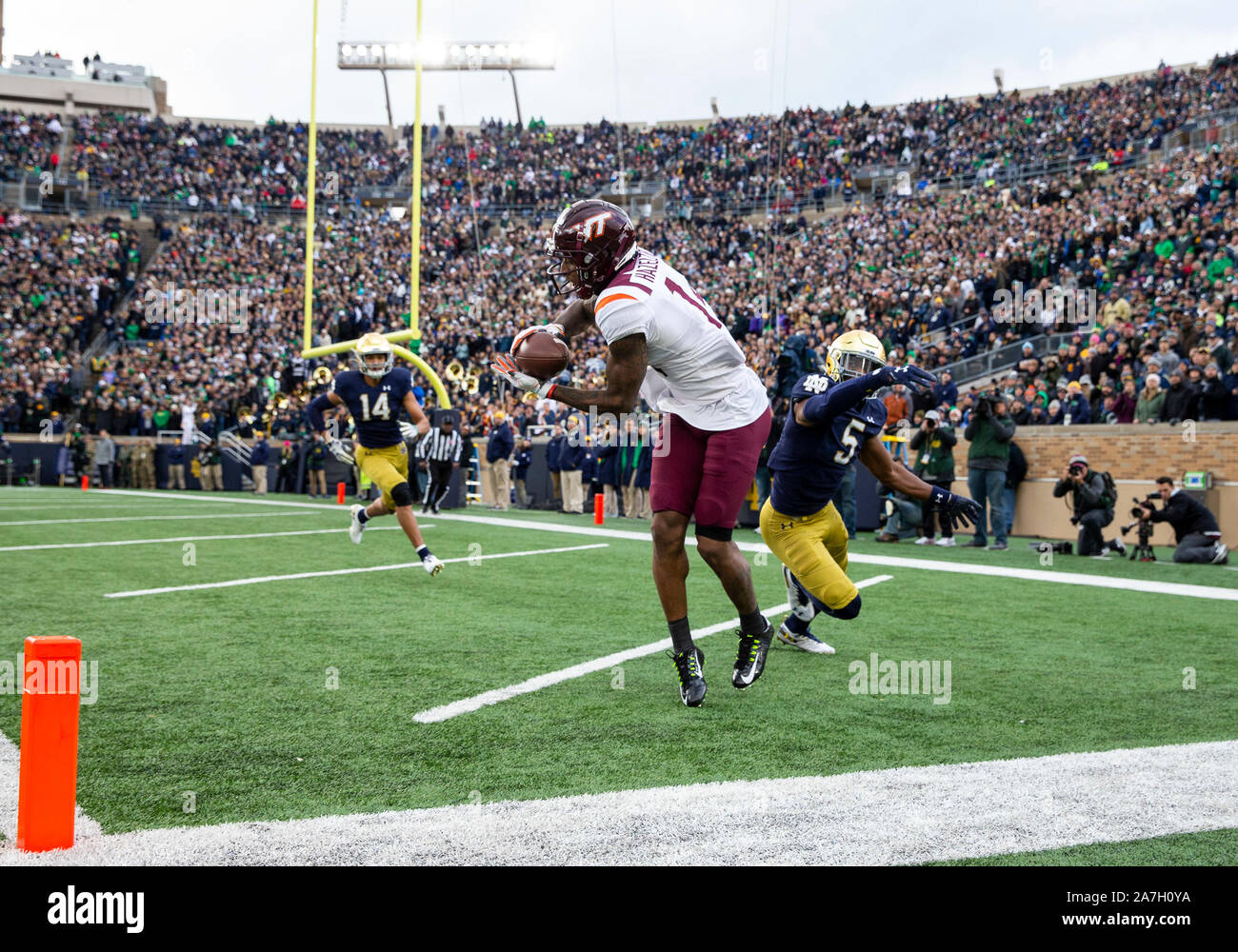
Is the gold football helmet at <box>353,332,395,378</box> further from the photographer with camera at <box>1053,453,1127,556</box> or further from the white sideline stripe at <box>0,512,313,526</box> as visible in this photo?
the photographer with camera at <box>1053,453,1127,556</box>

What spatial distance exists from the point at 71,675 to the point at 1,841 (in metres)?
0.54

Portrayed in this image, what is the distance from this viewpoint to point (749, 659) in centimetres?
468

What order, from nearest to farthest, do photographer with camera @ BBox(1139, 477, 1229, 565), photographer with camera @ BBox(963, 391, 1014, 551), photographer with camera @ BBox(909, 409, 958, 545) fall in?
photographer with camera @ BBox(1139, 477, 1229, 565), photographer with camera @ BBox(963, 391, 1014, 551), photographer with camera @ BBox(909, 409, 958, 545)

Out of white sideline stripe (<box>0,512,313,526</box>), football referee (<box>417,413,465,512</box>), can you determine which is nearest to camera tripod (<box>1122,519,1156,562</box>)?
football referee (<box>417,413,465,512</box>)

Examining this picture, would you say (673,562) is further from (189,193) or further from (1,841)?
(189,193)

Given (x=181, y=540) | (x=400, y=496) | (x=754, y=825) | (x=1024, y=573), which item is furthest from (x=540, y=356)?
(x=181, y=540)

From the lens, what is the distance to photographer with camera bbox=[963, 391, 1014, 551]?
498 inches

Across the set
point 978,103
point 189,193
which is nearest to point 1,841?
point 978,103

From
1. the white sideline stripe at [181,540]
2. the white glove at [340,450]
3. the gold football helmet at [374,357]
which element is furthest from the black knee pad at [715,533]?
the white sideline stripe at [181,540]

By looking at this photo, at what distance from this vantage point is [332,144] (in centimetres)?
4066

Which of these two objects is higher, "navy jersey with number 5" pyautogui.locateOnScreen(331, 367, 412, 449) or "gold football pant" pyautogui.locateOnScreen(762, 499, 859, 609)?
"navy jersey with number 5" pyautogui.locateOnScreen(331, 367, 412, 449)

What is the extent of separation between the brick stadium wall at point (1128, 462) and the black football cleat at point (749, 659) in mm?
10909

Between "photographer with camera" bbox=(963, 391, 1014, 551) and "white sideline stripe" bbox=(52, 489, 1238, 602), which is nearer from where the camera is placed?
"white sideline stripe" bbox=(52, 489, 1238, 602)

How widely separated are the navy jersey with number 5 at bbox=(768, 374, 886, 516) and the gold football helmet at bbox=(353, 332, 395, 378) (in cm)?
482
